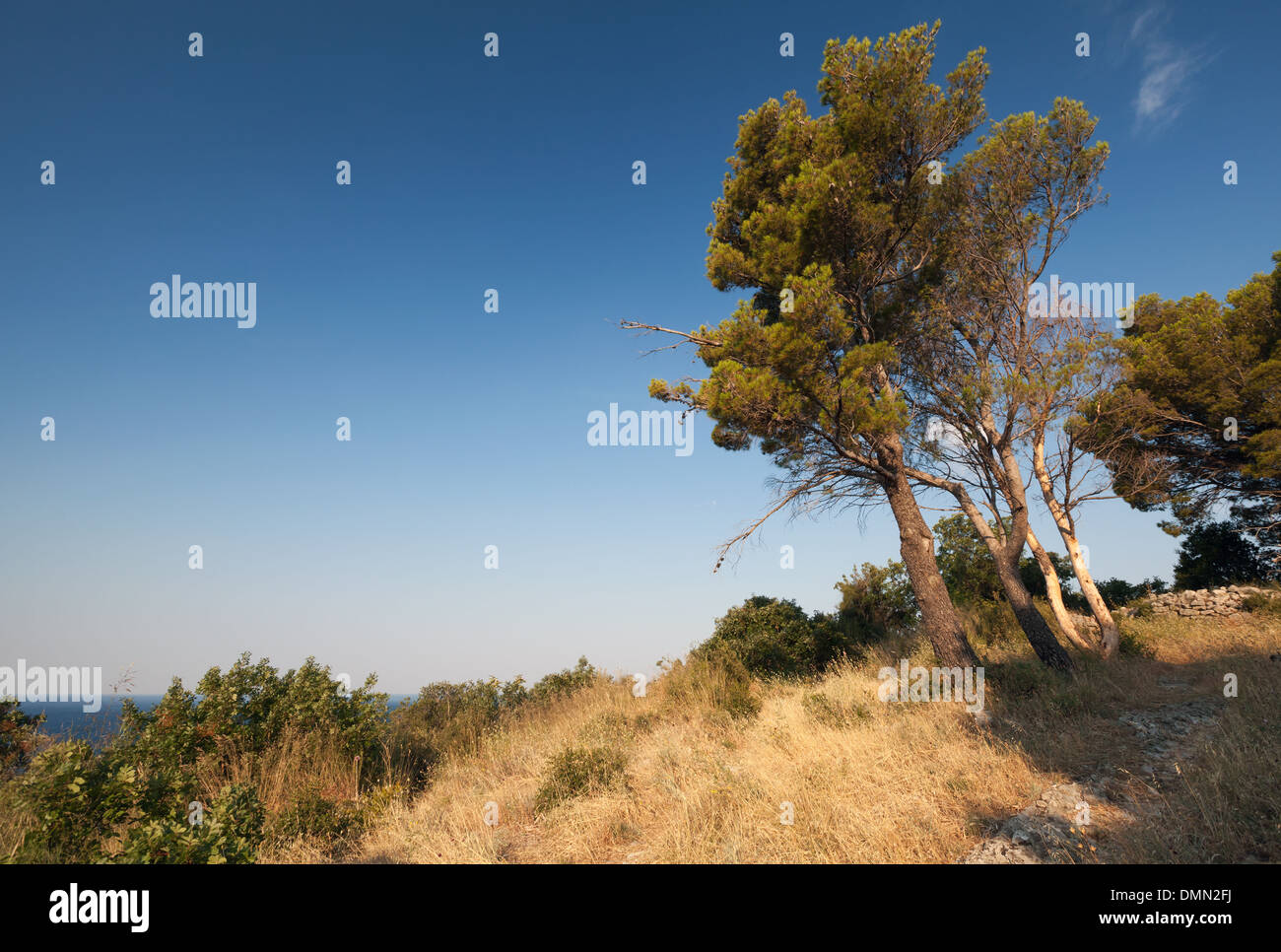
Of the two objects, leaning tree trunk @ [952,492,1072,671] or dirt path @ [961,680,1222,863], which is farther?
leaning tree trunk @ [952,492,1072,671]

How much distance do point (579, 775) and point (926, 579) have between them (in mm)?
7045

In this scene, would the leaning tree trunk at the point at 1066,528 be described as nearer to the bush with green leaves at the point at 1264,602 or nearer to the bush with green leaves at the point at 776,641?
the bush with green leaves at the point at 776,641

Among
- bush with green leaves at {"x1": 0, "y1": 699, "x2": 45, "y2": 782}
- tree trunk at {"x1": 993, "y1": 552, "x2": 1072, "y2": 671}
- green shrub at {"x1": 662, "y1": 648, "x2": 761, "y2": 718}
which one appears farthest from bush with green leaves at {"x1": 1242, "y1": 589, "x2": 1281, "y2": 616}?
bush with green leaves at {"x1": 0, "y1": 699, "x2": 45, "y2": 782}

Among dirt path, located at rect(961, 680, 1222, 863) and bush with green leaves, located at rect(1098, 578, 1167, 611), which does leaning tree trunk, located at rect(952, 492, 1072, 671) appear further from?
bush with green leaves, located at rect(1098, 578, 1167, 611)

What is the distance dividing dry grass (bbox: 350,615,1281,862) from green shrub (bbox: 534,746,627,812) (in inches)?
5.5

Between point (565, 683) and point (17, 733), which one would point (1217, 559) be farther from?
point (17, 733)

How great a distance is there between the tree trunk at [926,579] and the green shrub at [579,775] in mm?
6080

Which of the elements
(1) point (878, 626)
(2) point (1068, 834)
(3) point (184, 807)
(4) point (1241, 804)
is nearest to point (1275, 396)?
(1) point (878, 626)

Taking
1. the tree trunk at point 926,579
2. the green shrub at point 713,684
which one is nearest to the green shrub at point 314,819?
the green shrub at point 713,684

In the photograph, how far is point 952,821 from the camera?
5.11 meters

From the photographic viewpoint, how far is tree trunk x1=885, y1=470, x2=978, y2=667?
31.9 feet

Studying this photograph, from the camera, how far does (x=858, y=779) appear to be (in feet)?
20.9

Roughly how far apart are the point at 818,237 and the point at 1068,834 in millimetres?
10098

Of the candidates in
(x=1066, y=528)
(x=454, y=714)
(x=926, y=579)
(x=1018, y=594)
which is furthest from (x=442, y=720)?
(x=1066, y=528)
